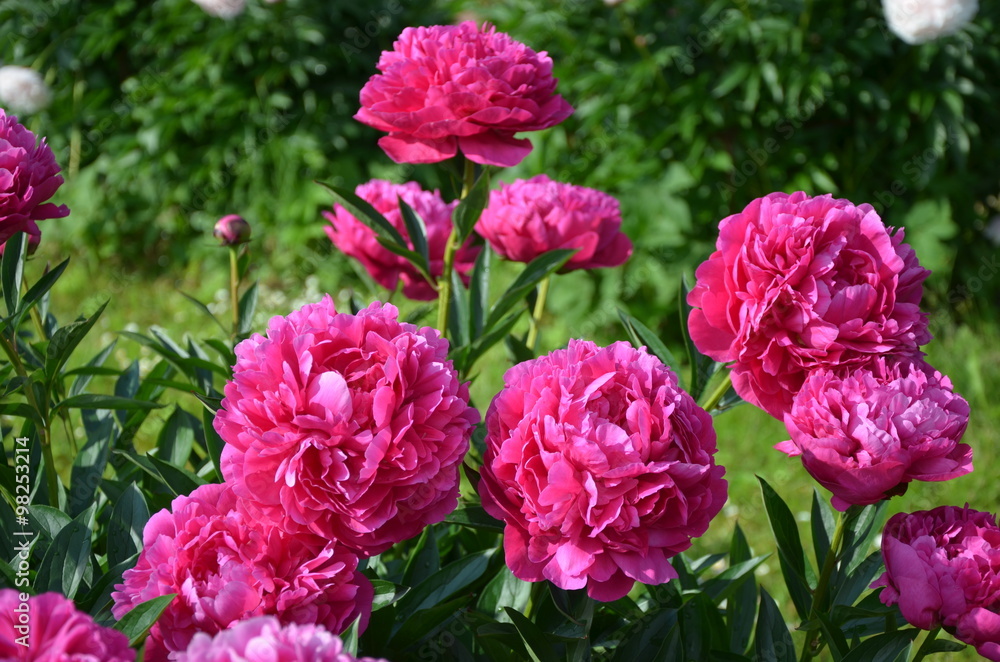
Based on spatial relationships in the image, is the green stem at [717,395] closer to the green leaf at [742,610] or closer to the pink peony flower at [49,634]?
the green leaf at [742,610]

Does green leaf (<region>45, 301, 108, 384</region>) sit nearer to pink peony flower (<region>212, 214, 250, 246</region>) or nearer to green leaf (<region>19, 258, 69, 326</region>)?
green leaf (<region>19, 258, 69, 326</region>)

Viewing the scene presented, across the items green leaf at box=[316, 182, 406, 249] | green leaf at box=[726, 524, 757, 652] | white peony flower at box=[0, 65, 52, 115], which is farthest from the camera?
white peony flower at box=[0, 65, 52, 115]

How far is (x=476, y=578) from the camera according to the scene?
1030 millimetres

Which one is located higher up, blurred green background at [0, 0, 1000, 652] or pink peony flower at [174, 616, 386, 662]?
pink peony flower at [174, 616, 386, 662]

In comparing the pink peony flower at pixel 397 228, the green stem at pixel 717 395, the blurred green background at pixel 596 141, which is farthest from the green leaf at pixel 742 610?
the blurred green background at pixel 596 141

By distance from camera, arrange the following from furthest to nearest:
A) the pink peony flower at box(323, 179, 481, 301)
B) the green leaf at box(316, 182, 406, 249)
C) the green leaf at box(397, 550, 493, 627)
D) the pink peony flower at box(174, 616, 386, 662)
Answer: the pink peony flower at box(323, 179, 481, 301), the green leaf at box(316, 182, 406, 249), the green leaf at box(397, 550, 493, 627), the pink peony flower at box(174, 616, 386, 662)

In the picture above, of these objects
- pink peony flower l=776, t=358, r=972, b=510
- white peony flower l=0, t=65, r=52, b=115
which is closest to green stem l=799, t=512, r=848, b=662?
pink peony flower l=776, t=358, r=972, b=510

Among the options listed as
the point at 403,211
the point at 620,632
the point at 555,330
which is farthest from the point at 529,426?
the point at 555,330

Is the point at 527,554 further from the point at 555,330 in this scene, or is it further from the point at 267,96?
the point at 267,96

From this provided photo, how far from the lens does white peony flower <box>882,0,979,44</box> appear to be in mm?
2959

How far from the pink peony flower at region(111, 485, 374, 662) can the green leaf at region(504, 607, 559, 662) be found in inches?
5.6

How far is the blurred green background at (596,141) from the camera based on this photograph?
338 centimetres

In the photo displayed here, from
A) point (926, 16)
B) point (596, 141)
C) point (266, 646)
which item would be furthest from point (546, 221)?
point (596, 141)

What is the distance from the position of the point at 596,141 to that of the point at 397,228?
7.86ft
